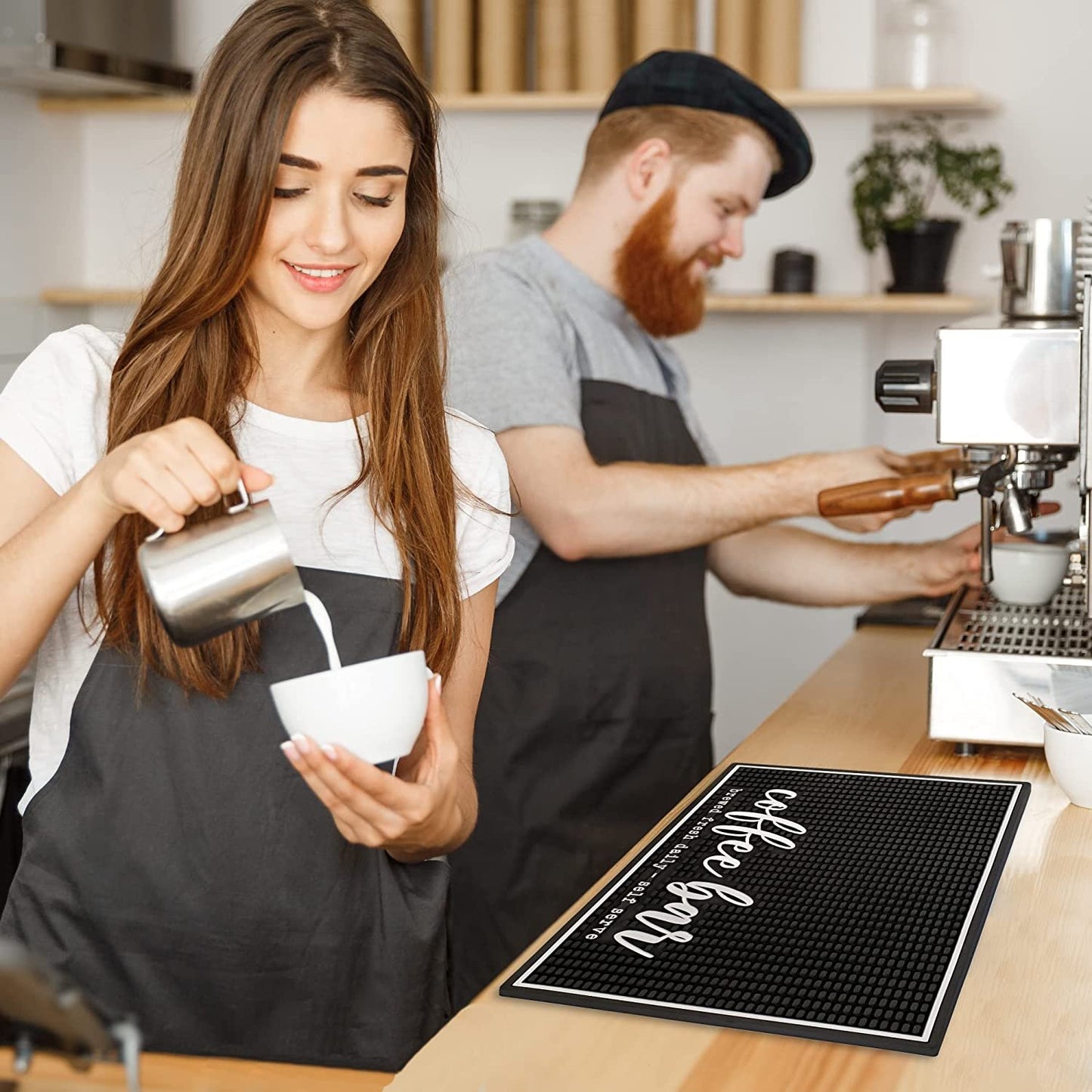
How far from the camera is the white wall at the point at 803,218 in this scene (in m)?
2.95

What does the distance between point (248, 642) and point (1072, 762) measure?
0.74m

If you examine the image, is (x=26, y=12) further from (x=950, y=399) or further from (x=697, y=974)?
(x=697, y=974)

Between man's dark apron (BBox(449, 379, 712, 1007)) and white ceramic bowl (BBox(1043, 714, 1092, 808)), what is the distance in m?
0.68

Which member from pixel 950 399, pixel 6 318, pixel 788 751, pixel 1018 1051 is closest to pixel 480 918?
pixel 788 751

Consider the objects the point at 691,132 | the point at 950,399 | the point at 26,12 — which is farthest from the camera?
the point at 26,12

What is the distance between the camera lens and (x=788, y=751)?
1554mm

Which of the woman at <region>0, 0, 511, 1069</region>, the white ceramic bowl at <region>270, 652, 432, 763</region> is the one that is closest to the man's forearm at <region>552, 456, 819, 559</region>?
the woman at <region>0, 0, 511, 1069</region>

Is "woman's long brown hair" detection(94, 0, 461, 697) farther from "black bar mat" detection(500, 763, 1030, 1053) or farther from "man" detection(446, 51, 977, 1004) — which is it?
"man" detection(446, 51, 977, 1004)

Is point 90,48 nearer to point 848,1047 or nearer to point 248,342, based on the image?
point 248,342

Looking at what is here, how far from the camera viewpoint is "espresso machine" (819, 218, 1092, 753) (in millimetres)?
1452

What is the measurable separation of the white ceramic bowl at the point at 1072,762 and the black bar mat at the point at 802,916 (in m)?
0.04

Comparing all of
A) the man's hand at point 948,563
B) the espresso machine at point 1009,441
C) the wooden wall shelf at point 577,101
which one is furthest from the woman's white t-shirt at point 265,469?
the wooden wall shelf at point 577,101

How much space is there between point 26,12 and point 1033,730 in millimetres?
2289

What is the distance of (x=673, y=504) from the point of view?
1.85 m
